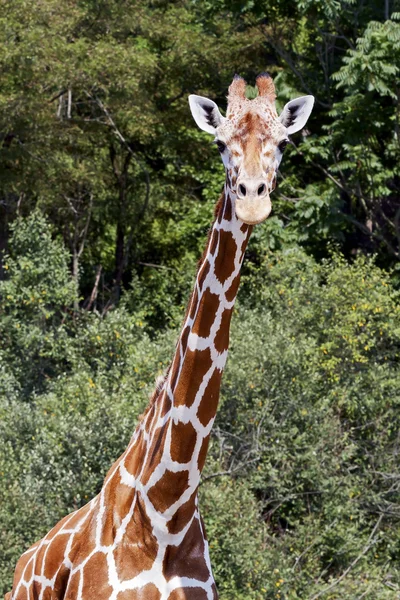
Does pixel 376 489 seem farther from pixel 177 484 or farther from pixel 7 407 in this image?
pixel 177 484

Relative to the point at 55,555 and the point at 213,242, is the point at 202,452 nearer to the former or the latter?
the point at 213,242

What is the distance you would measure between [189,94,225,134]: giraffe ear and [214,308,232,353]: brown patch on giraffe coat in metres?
0.93

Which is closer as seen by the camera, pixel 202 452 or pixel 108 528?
pixel 202 452

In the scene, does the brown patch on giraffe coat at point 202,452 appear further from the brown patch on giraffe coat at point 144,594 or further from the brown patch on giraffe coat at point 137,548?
the brown patch on giraffe coat at point 144,594

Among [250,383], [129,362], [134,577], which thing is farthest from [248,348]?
[134,577]

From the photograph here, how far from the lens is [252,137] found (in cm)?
467

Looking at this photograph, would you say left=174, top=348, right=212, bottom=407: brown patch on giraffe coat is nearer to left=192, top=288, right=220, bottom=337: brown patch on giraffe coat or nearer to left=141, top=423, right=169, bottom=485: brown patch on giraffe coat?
left=192, top=288, right=220, bottom=337: brown patch on giraffe coat

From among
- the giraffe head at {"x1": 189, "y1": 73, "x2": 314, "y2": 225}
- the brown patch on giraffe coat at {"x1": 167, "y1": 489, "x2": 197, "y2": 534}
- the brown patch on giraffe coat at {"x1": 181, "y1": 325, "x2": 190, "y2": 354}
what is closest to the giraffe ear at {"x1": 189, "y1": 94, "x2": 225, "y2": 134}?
the giraffe head at {"x1": 189, "y1": 73, "x2": 314, "y2": 225}

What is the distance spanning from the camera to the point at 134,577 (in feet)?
17.3

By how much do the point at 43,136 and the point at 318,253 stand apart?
4843 millimetres

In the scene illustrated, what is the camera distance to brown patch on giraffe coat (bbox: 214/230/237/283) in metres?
5.01

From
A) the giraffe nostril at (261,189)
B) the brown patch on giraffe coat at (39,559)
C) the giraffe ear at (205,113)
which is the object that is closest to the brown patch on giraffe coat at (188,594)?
the brown patch on giraffe coat at (39,559)

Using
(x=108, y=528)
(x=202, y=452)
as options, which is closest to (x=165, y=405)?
(x=202, y=452)

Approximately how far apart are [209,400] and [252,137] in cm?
141
